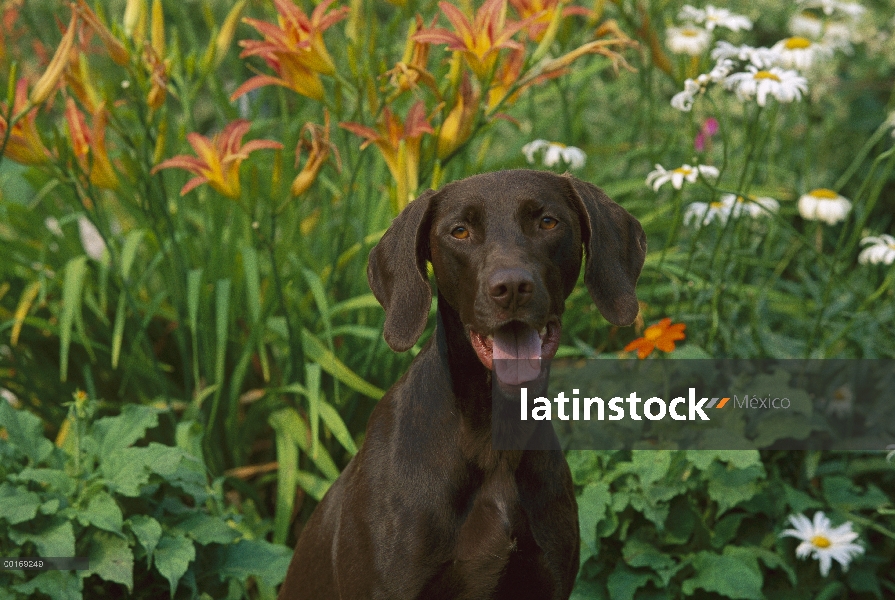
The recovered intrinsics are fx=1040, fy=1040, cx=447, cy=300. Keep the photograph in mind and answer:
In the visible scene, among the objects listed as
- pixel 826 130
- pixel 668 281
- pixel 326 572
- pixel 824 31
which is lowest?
pixel 326 572

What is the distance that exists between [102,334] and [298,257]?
0.81 m

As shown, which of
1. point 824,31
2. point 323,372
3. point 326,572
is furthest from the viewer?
point 824,31

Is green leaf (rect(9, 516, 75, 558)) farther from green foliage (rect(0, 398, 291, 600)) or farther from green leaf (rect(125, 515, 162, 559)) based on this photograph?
green leaf (rect(125, 515, 162, 559))

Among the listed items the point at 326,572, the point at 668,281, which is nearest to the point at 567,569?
the point at 326,572

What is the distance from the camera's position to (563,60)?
10.7 ft

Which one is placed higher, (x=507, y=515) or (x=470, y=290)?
(x=470, y=290)

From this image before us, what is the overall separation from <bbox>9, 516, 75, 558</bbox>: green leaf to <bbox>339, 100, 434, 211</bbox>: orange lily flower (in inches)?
53.6

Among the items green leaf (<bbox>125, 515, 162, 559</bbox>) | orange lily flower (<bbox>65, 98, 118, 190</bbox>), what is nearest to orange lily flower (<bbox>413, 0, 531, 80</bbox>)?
orange lily flower (<bbox>65, 98, 118, 190</bbox>)

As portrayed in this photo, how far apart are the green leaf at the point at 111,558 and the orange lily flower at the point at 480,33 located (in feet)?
5.45

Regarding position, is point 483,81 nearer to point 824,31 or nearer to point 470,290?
point 470,290

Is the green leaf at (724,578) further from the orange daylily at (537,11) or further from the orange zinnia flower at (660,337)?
the orange daylily at (537,11)

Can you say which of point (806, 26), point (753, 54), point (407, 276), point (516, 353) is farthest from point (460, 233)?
point (806, 26)

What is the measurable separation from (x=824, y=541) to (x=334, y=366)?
1681 mm

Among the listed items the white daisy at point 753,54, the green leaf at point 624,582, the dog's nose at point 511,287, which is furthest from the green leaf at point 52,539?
the white daisy at point 753,54
